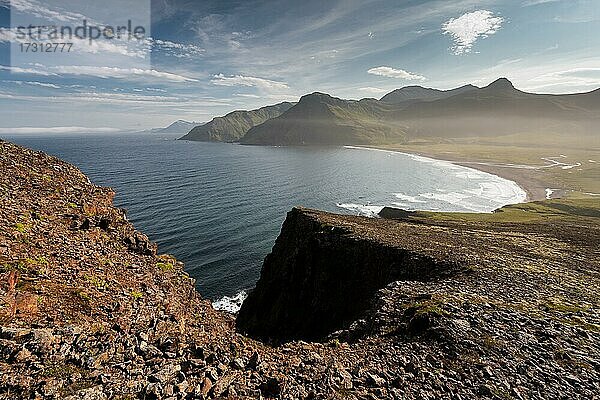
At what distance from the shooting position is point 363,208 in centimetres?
11950

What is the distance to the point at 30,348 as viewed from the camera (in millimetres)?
9797

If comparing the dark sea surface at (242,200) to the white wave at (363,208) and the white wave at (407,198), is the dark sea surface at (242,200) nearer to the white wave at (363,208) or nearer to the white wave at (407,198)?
the white wave at (407,198)

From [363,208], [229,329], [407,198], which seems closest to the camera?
[229,329]

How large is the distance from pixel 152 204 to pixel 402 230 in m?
94.2

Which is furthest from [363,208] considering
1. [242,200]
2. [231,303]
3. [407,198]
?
[231,303]

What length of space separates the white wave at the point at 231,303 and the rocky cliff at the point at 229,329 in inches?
1198

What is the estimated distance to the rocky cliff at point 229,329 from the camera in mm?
10594

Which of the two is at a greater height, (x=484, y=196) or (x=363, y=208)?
(x=484, y=196)

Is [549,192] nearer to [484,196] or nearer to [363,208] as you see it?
[484,196]

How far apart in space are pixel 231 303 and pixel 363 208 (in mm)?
71213

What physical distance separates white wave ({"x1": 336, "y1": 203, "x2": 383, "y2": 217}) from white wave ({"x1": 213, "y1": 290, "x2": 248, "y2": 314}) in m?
59.8

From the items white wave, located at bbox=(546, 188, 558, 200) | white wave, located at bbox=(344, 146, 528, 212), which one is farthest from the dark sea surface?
white wave, located at bbox=(546, 188, 558, 200)

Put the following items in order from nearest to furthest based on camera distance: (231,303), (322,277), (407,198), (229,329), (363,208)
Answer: (229,329) → (322,277) → (231,303) → (363,208) → (407,198)

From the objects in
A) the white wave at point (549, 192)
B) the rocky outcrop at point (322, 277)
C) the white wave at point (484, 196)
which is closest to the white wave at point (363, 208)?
the white wave at point (484, 196)
